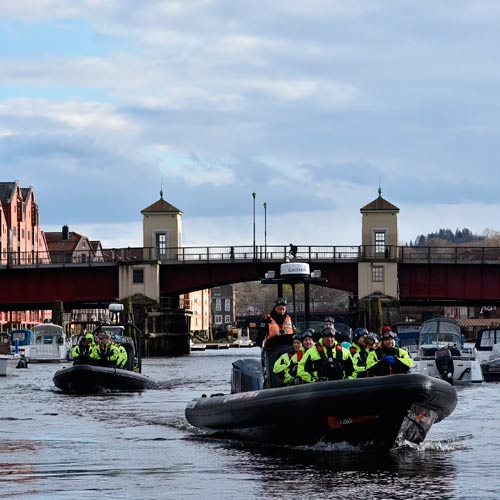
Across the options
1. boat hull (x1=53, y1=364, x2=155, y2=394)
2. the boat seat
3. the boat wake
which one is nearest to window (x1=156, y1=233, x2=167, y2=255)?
the boat seat

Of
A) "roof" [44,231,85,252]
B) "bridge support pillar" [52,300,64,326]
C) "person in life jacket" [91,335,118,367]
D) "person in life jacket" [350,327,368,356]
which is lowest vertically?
"person in life jacket" [91,335,118,367]

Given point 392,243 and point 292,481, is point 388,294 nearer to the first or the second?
point 392,243

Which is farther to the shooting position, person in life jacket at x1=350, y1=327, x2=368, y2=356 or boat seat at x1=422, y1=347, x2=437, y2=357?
boat seat at x1=422, y1=347, x2=437, y2=357

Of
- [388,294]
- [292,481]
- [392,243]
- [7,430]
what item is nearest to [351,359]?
[292,481]

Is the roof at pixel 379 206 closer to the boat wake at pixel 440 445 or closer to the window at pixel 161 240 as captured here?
the window at pixel 161 240

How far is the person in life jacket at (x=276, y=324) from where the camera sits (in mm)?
25875

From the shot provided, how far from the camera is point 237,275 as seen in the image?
98.8 m

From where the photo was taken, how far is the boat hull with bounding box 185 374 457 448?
22281 mm

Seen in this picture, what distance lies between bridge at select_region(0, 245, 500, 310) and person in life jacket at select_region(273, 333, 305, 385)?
71.6 m

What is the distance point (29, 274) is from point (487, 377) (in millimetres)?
53127

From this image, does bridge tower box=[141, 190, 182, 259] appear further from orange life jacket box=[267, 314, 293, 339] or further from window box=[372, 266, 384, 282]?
orange life jacket box=[267, 314, 293, 339]

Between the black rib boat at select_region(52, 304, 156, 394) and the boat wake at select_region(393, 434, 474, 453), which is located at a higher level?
the black rib boat at select_region(52, 304, 156, 394)

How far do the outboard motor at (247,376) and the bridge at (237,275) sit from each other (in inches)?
2689

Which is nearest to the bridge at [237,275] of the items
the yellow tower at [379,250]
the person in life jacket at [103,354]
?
the yellow tower at [379,250]
